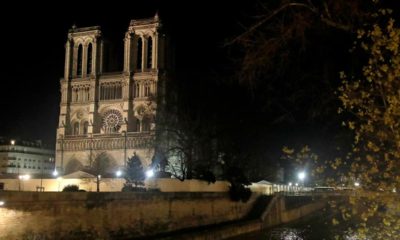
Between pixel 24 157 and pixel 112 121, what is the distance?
30.4 metres

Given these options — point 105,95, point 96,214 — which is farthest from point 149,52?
point 96,214

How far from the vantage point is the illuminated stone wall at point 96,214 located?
54.2 ft

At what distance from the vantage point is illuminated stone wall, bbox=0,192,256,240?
1652 centimetres

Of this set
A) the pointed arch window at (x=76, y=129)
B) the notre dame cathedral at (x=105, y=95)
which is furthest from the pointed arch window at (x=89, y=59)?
the pointed arch window at (x=76, y=129)

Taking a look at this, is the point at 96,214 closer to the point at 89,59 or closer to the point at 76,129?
the point at 76,129

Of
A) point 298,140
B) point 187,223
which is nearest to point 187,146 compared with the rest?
point 187,223

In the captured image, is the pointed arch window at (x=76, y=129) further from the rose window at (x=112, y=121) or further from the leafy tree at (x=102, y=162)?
the leafy tree at (x=102, y=162)

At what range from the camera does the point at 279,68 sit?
248 inches

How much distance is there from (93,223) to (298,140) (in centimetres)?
833

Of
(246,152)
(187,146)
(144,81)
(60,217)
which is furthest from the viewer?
(144,81)

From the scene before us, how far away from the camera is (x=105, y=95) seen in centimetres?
7412

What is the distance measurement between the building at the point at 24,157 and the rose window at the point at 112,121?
21.0m

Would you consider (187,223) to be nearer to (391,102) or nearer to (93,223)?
(93,223)

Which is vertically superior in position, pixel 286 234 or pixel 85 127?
pixel 85 127
